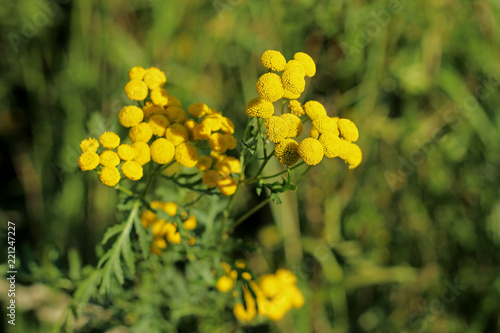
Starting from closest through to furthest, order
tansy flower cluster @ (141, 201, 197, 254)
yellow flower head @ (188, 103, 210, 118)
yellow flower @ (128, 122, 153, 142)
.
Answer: yellow flower @ (128, 122, 153, 142) < yellow flower head @ (188, 103, 210, 118) < tansy flower cluster @ (141, 201, 197, 254)

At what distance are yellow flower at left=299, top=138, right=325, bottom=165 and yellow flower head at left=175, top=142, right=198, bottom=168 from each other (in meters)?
0.49

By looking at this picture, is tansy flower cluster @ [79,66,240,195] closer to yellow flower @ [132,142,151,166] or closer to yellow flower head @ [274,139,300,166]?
yellow flower @ [132,142,151,166]

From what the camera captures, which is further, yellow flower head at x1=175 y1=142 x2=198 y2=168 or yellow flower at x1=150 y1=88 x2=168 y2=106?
yellow flower at x1=150 y1=88 x2=168 y2=106

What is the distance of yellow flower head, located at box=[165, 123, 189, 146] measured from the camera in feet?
5.97

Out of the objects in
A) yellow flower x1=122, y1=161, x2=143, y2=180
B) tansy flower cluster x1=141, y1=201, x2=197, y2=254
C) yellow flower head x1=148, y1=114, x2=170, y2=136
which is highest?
yellow flower head x1=148, y1=114, x2=170, y2=136

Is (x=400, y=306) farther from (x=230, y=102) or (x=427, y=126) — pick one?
(x=230, y=102)

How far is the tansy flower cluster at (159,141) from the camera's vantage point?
1.77 meters

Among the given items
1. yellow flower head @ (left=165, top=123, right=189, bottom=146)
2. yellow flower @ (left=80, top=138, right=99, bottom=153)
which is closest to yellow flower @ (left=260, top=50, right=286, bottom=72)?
yellow flower head @ (left=165, top=123, right=189, bottom=146)

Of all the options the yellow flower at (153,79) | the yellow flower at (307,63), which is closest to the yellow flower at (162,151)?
the yellow flower at (153,79)

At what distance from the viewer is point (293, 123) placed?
171 centimetres

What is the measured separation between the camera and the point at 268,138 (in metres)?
1.81

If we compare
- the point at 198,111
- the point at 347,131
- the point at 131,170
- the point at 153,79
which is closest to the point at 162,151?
the point at 131,170

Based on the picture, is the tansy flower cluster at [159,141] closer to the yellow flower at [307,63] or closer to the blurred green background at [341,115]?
the yellow flower at [307,63]

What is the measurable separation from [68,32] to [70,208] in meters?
1.69
